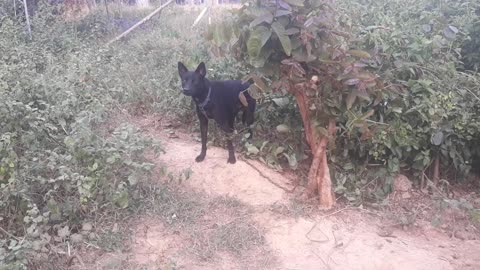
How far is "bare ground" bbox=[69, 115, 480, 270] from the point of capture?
3.67 m

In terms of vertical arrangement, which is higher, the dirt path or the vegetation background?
the vegetation background

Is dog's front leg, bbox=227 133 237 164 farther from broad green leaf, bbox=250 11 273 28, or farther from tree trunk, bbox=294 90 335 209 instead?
broad green leaf, bbox=250 11 273 28

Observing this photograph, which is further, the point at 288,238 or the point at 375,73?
the point at 375,73

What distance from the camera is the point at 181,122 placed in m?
5.39

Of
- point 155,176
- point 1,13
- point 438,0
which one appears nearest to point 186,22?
point 1,13

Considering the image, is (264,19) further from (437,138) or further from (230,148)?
(437,138)

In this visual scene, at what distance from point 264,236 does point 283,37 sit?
5.34 ft

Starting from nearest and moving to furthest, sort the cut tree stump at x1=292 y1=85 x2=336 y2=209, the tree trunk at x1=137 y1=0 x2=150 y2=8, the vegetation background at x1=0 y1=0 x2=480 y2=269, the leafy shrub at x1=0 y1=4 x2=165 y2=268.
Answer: the leafy shrub at x1=0 y1=4 x2=165 y2=268, the vegetation background at x1=0 y1=0 x2=480 y2=269, the cut tree stump at x1=292 y1=85 x2=336 y2=209, the tree trunk at x1=137 y1=0 x2=150 y2=8

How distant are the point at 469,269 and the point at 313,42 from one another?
86.0 inches

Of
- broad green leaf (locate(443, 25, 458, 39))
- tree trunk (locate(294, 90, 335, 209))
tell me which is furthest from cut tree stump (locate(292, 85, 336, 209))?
broad green leaf (locate(443, 25, 458, 39))

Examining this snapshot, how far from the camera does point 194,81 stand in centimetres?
441

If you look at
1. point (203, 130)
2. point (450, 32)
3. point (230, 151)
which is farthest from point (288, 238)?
point (450, 32)

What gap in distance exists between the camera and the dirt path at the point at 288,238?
369 centimetres

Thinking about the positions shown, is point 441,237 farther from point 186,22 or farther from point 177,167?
point 186,22
